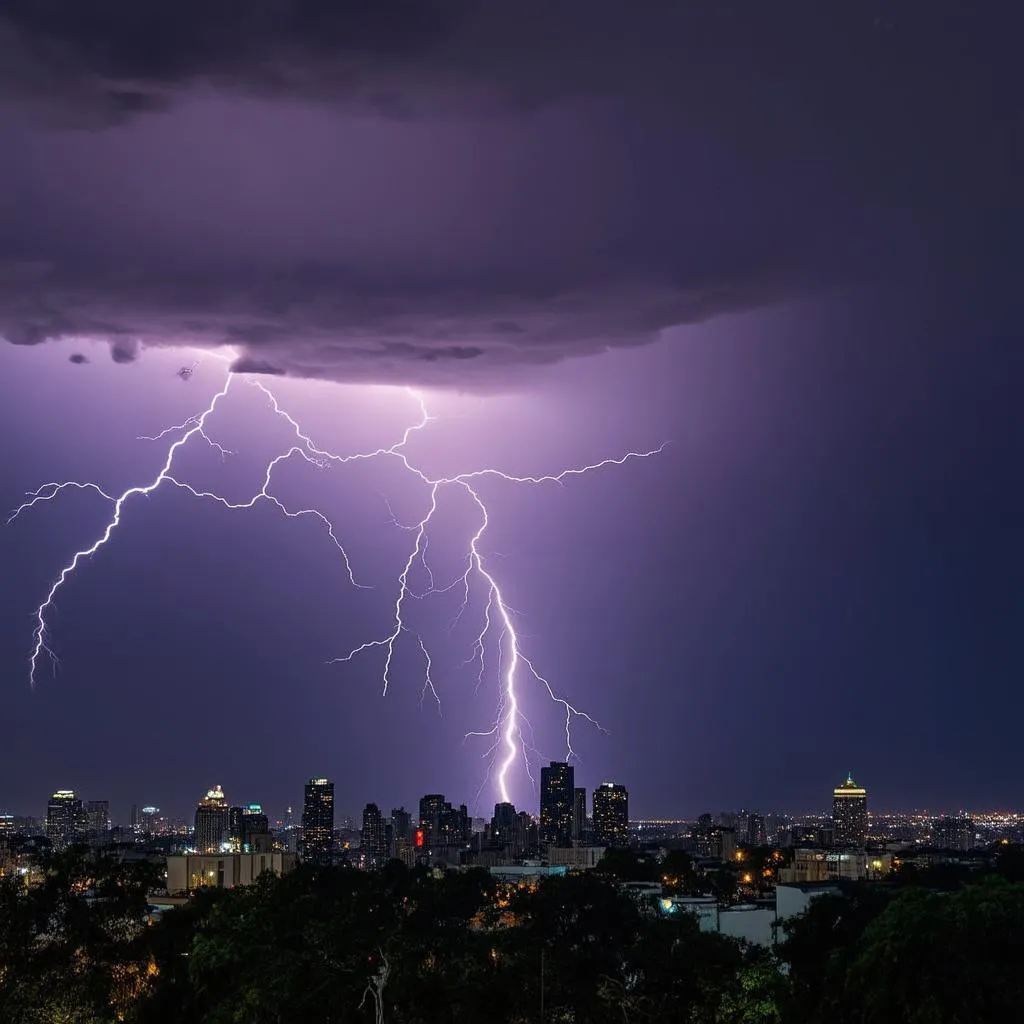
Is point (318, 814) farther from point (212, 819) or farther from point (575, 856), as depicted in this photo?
point (575, 856)

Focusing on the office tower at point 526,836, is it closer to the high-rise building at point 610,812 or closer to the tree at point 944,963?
the high-rise building at point 610,812

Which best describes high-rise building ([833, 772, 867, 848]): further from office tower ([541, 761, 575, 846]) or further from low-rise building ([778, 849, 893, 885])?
low-rise building ([778, 849, 893, 885])

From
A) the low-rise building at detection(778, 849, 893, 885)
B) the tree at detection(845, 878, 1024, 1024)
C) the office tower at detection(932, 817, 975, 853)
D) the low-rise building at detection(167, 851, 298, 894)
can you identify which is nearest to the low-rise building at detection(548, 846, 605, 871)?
the low-rise building at detection(778, 849, 893, 885)

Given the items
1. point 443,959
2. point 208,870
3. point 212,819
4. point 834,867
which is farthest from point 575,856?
point 443,959

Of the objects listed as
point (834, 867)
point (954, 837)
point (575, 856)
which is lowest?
point (954, 837)

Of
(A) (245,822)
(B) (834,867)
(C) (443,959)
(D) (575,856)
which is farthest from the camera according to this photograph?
(A) (245,822)

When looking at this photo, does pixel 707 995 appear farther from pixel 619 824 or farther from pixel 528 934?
pixel 619 824
